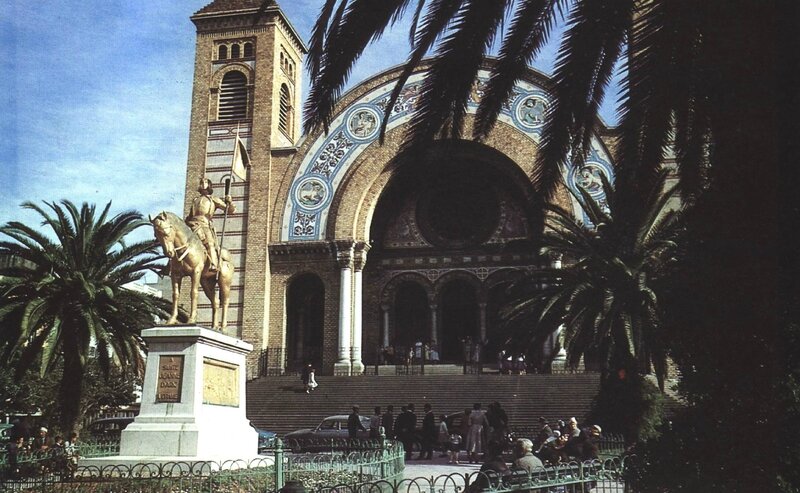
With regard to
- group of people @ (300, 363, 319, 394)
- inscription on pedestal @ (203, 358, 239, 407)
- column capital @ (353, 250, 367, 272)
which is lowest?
inscription on pedestal @ (203, 358, 239, 407)

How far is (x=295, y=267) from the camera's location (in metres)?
33.8

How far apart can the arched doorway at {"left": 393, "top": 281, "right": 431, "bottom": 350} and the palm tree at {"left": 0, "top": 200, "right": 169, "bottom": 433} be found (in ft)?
51.5

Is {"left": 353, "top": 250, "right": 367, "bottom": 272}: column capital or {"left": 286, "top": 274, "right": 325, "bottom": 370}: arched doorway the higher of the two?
{"left": 353, "top": 250, "right": 367, "bottom": 272}: column capital

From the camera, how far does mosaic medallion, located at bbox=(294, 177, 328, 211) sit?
3412 centimetres

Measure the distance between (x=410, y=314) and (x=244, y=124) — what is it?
11188mm

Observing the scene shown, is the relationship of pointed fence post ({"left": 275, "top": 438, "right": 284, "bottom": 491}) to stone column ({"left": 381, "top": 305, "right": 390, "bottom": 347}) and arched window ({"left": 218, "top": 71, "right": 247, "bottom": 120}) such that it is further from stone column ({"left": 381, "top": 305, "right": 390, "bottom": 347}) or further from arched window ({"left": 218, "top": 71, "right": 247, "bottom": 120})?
arched window ({"left": 218, "top": 71, "right": 247, "bottom": 120})

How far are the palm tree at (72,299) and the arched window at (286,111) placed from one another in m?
17.0

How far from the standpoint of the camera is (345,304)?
1289 inches

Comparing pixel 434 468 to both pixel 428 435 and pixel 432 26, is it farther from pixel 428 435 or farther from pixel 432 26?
pixel 432 26

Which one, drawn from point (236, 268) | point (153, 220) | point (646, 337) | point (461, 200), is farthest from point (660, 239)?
point (236, 268)

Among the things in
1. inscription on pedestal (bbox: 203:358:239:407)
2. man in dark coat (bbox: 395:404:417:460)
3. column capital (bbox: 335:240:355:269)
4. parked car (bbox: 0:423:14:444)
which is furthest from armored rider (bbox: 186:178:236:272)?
column capital (bbox: 335:240:355:269)

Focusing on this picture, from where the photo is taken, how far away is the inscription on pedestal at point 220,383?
12.1 metres

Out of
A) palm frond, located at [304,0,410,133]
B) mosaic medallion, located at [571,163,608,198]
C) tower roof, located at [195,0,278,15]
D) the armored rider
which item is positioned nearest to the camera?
palm frond, located at [304,0,410,133]

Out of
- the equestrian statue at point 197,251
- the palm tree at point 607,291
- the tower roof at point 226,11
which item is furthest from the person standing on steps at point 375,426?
the tower roof at point 226,11
